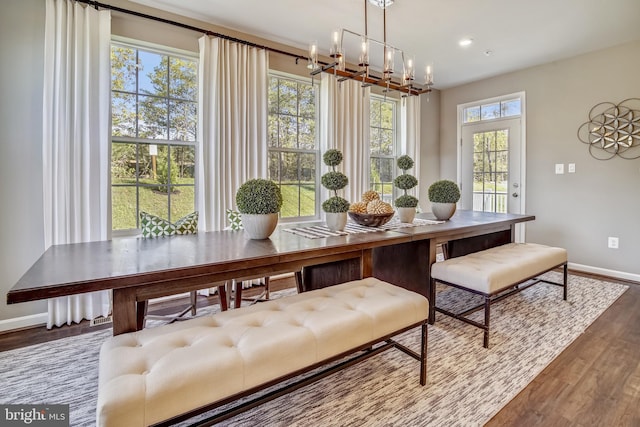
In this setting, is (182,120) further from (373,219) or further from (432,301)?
(432,301)

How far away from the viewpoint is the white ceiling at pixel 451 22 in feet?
9.63

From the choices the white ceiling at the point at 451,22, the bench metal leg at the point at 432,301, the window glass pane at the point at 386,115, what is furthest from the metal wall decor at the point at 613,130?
the bench metal leg at the point at 432,301

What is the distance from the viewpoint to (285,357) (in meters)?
1.25

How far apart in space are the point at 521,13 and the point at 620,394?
10.5ft

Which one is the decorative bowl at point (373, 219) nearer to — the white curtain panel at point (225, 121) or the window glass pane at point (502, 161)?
the white curtain panel at point (225, 121)

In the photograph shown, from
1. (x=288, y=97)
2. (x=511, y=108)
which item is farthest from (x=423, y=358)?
(x=511, y=108)

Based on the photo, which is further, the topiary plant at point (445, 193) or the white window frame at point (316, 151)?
the white window frame at point (316, 151)

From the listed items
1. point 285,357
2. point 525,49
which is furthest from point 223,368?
point 525,49

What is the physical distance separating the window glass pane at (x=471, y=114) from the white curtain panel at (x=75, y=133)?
4965 mm

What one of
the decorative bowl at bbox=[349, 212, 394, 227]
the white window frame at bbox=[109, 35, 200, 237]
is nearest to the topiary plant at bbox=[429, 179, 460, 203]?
the decorative bowl at bbox=[349, 212, 394, 227]

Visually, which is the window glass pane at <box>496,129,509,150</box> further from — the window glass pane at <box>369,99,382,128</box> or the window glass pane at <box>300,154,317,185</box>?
the window glass pane at <box>300,154,317,185</box>

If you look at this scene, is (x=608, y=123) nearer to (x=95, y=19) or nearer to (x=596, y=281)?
(x=596, y=281)

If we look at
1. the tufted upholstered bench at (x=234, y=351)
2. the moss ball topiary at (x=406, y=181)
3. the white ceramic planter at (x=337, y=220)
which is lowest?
the tufted upholstered bench at (x=234, y=351)

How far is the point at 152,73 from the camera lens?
10.0 ft
